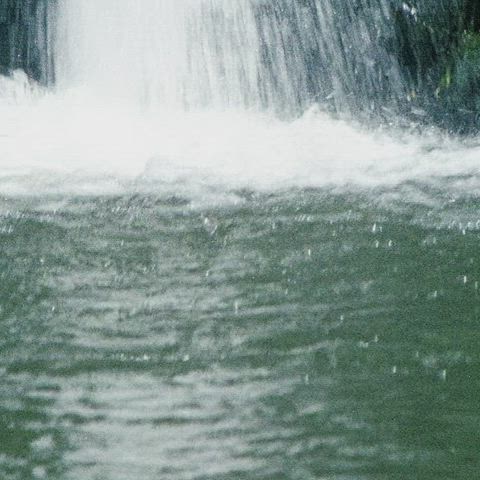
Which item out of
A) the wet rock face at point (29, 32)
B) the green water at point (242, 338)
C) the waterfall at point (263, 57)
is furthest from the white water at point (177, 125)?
the green water at point (242, 338)

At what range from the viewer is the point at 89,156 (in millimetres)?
7555

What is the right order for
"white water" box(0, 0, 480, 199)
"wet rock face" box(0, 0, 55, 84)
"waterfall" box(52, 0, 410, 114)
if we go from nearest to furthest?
"white water" box(0, 0, 480, 199) → "waterfall" box(52, 0, 410, 114) → "wet rock face" box(0, 0, 55, 84)

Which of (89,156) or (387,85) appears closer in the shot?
(89,156)

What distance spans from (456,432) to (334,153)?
13.2 feet

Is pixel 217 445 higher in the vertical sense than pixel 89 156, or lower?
lower

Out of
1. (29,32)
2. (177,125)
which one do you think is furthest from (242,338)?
(29,32)

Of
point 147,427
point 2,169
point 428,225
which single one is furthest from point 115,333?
point 2,169

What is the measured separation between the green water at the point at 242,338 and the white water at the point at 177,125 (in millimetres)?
580

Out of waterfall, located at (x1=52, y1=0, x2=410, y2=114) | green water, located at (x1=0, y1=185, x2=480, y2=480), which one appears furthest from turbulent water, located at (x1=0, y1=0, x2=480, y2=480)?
waterfall, located at (x1=52, y1=0, x2=410, y2=114)

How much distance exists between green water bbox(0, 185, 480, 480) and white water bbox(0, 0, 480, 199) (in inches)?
22.8

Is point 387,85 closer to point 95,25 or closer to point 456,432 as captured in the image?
point 95,25

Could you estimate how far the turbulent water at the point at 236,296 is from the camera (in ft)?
11.7

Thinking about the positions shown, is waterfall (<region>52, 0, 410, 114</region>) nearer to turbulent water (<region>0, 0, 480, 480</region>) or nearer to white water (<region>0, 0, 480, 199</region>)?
white water (<region>0, 0, 480, 199</region>)

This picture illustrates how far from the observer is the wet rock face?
10227 mm
